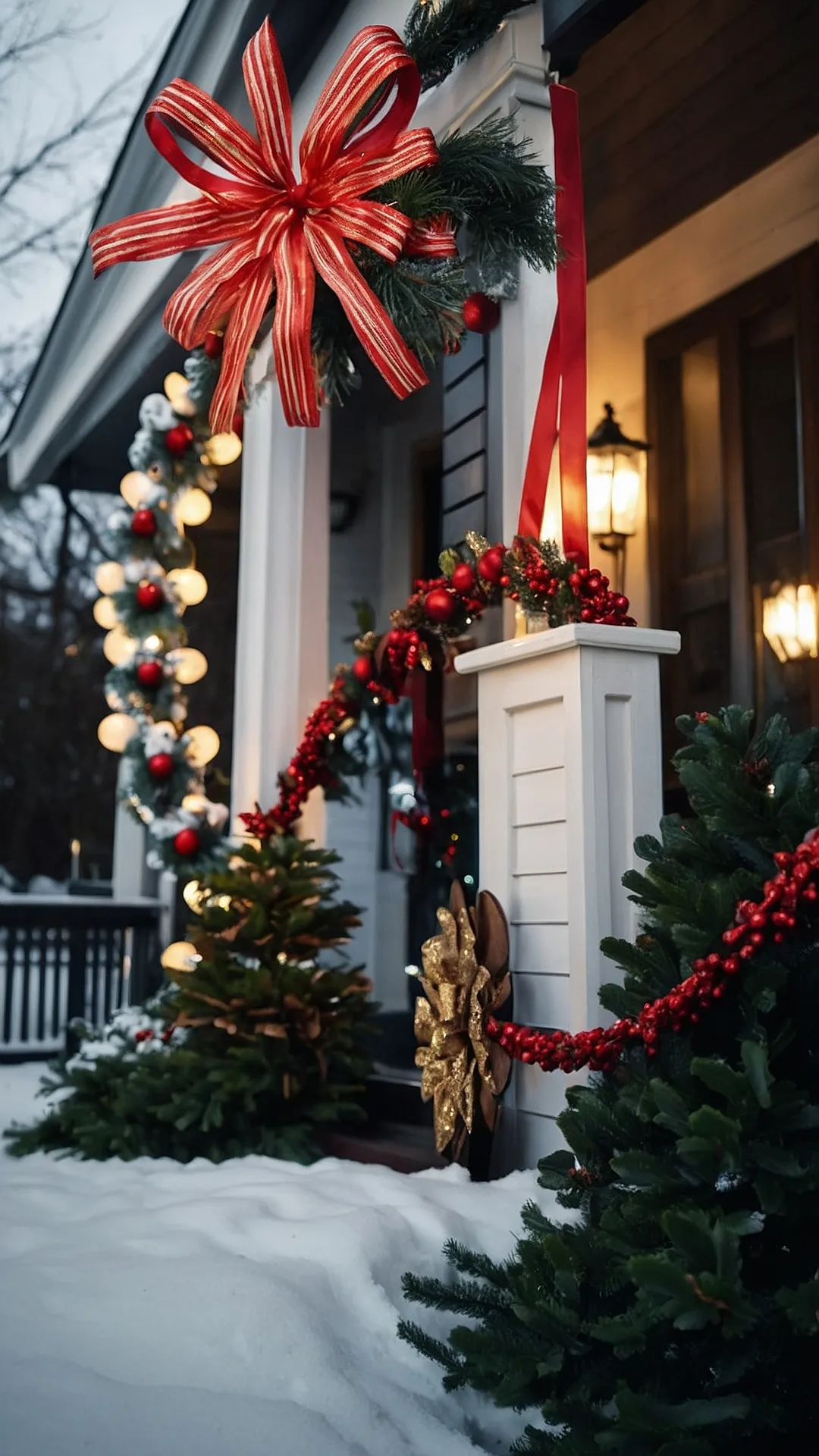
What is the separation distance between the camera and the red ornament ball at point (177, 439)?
4160 mm

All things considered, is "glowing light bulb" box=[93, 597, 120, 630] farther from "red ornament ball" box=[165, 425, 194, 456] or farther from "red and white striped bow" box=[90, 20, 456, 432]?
"red and white striped bow" box=[90, 20, 456, 432]

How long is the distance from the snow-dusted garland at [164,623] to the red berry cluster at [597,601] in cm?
173

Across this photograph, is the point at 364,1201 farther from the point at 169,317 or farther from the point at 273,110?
the point at 273,110

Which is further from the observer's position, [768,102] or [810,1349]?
[768,102]

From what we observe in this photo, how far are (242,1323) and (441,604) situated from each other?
1626 mm

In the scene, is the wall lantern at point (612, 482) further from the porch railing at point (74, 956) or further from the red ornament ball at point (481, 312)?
the porch railing at point (74, 956)

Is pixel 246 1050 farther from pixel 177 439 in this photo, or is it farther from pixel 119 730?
pixel 177 439

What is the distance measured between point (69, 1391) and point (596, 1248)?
2.20 ft

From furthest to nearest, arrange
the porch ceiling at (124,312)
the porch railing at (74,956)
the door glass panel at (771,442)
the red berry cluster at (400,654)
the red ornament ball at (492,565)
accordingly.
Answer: the porch railing at (74,956) < the door glass panel at (771,442) < the porch ceiling at (124,312) < the red berry cluster at (400,654) < the red ornament ball at (492,565)

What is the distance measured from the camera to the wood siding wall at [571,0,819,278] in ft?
12.2

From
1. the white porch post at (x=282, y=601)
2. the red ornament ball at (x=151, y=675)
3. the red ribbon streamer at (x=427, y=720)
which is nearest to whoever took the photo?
the red ribbon streamer at (x=427, y=720)

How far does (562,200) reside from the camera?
2.70 m

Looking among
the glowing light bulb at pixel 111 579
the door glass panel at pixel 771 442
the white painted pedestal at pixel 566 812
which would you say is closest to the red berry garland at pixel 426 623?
the white painted pedestal at pixel 566 812

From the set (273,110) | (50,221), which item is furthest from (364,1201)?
(50,221)
